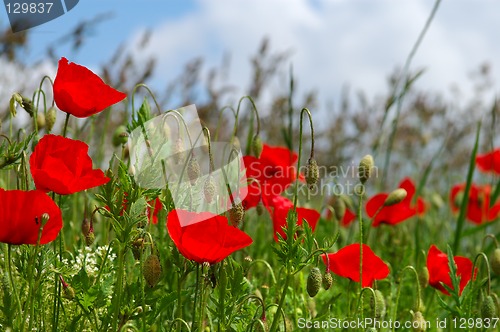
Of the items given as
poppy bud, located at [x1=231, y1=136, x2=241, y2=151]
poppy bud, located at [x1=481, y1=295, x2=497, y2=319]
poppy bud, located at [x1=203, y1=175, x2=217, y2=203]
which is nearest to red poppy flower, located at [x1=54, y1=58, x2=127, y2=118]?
poppy bud, located at [x1=203, y1=175, x2=217, y2=203]

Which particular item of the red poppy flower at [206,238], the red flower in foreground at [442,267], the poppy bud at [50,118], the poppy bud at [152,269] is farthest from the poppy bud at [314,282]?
the poppy bud at [50,118]

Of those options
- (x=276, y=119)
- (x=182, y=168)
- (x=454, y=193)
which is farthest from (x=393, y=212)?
(x=276, y=119)

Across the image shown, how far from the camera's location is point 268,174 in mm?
2039

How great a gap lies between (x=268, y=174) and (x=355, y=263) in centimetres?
46

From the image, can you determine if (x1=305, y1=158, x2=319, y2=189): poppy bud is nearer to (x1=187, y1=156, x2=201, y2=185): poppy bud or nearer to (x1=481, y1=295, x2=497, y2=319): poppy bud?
(x1=187, y1=156, x2=201, y2=185): poppy bud

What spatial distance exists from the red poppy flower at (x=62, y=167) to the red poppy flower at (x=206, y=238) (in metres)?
0.16

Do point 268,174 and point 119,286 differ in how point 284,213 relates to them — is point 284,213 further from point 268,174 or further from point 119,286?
point 119,286

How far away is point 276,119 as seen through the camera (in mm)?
4691

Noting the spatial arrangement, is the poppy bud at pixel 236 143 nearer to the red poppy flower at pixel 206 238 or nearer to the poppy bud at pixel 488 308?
the red poppy flower at pixel 206 238

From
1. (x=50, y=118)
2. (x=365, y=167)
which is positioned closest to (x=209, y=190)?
(x=365, y=167)

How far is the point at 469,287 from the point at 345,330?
0.32 meters

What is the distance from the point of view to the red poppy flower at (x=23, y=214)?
1234 mm

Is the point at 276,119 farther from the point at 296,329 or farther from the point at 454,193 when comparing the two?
the point at 296,329

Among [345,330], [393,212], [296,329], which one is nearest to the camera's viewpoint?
[296,329]
